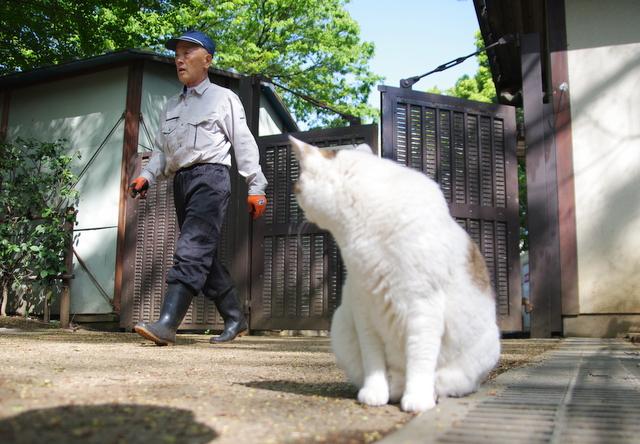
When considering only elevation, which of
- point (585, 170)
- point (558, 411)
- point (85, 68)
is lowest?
point (558, 411)

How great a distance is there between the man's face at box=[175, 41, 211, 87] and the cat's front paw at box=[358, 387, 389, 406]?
10.7ft

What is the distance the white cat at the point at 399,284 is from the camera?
204 cm

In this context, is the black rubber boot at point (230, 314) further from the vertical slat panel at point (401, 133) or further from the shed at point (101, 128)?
the shed at point (101, 128)

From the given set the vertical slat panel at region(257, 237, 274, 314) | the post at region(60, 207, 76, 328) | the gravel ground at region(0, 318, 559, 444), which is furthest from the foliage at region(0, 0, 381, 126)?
the gravel ground at region(0, 318, 559, 444)

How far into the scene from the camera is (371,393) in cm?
213

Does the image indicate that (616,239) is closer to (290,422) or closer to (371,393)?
(371,393)

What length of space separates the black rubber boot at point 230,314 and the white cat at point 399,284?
8.86 ft

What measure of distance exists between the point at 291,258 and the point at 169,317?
2.96 m

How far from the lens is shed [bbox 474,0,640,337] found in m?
6.45

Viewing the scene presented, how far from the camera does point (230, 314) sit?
5016 millimetres

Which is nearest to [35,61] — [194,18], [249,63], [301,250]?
[301,250]

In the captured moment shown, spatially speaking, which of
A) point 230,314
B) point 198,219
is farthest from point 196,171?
point 230,314

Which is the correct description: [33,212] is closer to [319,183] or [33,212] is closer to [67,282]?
[67,282]

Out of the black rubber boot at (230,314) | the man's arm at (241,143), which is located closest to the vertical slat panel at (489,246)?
the black rubber boot at (230,314)
